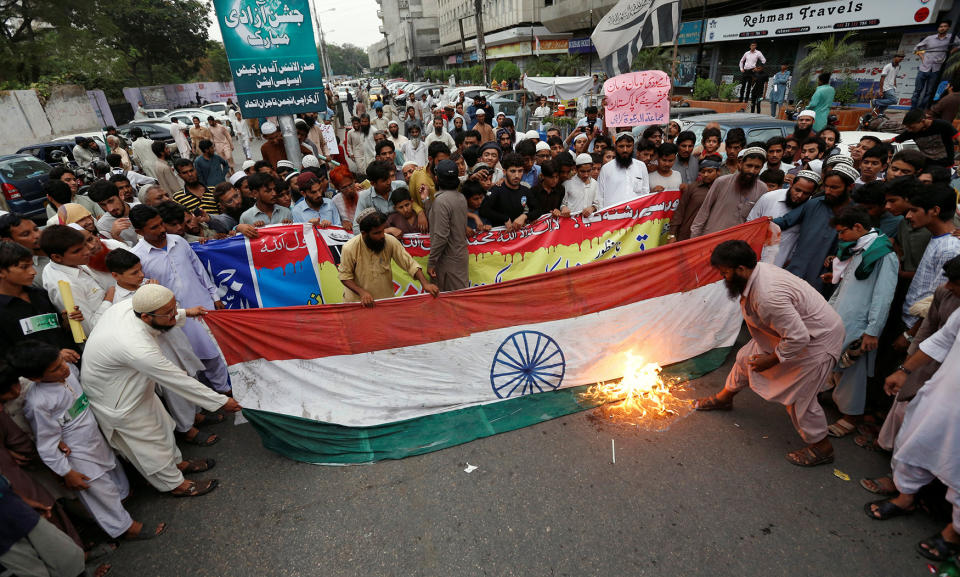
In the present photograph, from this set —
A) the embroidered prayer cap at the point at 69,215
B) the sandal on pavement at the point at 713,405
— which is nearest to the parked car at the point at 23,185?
the embroidered prayer cap at the point at 69,215

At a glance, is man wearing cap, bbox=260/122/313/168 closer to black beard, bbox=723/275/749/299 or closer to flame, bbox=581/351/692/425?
flame, bbox=581/351/692/425

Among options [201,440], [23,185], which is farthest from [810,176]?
[23,185]

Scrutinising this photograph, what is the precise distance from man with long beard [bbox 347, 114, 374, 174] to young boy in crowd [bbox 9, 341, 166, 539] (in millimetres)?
8007

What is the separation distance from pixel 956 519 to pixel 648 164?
4.60m

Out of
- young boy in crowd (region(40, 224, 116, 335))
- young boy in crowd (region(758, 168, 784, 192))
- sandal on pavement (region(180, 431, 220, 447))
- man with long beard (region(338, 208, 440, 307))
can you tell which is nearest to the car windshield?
young boy in crowd (region(40, 224, 116, 335))

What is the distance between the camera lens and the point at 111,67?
29.3 metres

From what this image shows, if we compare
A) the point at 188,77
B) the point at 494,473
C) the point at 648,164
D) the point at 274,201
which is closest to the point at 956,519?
the point at 494,473

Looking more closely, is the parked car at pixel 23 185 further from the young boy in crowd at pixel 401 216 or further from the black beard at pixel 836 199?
the black beard at pixel 836 199

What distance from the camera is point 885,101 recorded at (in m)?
12.4

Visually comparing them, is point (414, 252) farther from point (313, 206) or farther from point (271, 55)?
point (271, 55)

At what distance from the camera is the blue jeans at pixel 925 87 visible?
11.2 m

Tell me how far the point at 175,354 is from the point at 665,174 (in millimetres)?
5432

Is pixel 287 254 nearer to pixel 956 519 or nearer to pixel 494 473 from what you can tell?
pixel 494 473

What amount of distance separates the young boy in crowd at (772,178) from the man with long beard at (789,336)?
2.38 metres
